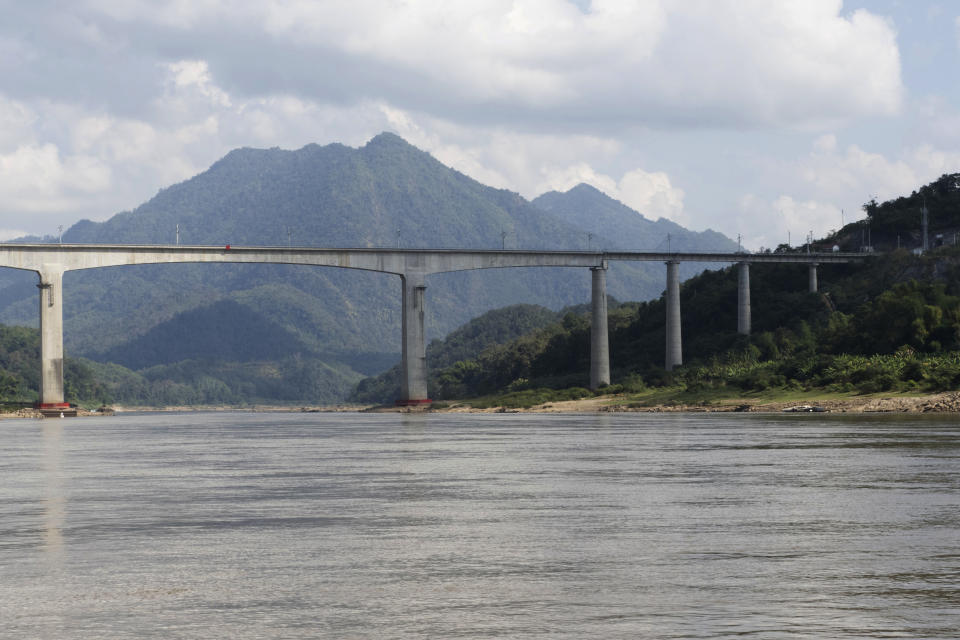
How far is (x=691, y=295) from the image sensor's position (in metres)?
199

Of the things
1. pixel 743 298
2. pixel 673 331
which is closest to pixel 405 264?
pixel 673 331

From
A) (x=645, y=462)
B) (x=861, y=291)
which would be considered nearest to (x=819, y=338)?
(x=861, y=291)

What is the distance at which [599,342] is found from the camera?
6373 inches

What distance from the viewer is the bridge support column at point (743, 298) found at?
17062cm

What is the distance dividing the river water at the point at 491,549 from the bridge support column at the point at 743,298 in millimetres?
121767

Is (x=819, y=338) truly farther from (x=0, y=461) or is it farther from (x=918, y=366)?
(x=0, y=461)

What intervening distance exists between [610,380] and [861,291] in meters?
36.7

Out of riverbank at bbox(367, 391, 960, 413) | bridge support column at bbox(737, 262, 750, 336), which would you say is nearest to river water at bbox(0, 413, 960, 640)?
Answer: riverbank at bbox(367, 391, 960, 413)

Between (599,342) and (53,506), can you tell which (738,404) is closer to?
(599,342)

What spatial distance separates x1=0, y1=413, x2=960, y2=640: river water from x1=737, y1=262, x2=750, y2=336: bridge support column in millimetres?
121767

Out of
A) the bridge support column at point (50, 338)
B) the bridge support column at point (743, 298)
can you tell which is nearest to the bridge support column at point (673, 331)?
the bridge support column at point (743, 298)

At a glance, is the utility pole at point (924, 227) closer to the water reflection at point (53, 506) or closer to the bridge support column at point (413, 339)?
the bridge support column at point (413, 339)

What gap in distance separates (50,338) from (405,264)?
146 feet

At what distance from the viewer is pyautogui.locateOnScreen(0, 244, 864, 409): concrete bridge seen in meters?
143
